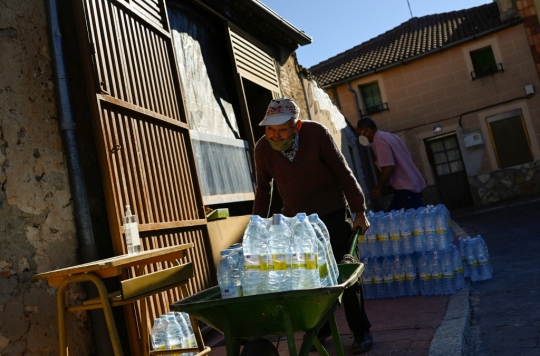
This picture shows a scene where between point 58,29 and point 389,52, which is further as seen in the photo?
point 389,52

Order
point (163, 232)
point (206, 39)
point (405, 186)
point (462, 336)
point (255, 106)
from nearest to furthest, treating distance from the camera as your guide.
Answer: point (462, 336)
point (163, 232)
point (405, 186)
point (206, 39)
point (255, 106)

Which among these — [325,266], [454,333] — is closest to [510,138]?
[454,333]

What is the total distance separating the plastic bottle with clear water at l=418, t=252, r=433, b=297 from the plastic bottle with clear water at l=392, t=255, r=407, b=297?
190 millimetres

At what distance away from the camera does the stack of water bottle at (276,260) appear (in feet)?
8.58

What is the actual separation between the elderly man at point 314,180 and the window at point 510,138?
63.4ft

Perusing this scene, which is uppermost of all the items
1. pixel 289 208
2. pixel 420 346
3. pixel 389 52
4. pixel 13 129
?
pixel 389 52

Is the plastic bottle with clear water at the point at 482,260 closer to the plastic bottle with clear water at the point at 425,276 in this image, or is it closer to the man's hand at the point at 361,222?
the plastic bottle with clear water at the point at 425,276

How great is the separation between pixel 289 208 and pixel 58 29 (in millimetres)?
2278

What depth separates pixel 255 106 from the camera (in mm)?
8875

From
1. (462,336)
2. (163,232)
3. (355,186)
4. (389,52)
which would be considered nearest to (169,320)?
(163,232)

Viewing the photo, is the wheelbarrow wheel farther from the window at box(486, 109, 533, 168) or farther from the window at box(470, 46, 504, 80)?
the window at box(470, 46, 504, 80)

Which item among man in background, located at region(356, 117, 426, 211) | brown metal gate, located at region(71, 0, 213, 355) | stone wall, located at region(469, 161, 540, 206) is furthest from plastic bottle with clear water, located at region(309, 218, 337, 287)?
stone wall, located at region(469, 161, 540, 206)

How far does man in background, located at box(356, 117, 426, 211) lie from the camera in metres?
6.47

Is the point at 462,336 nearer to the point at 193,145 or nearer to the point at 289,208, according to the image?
the point at 289,208
